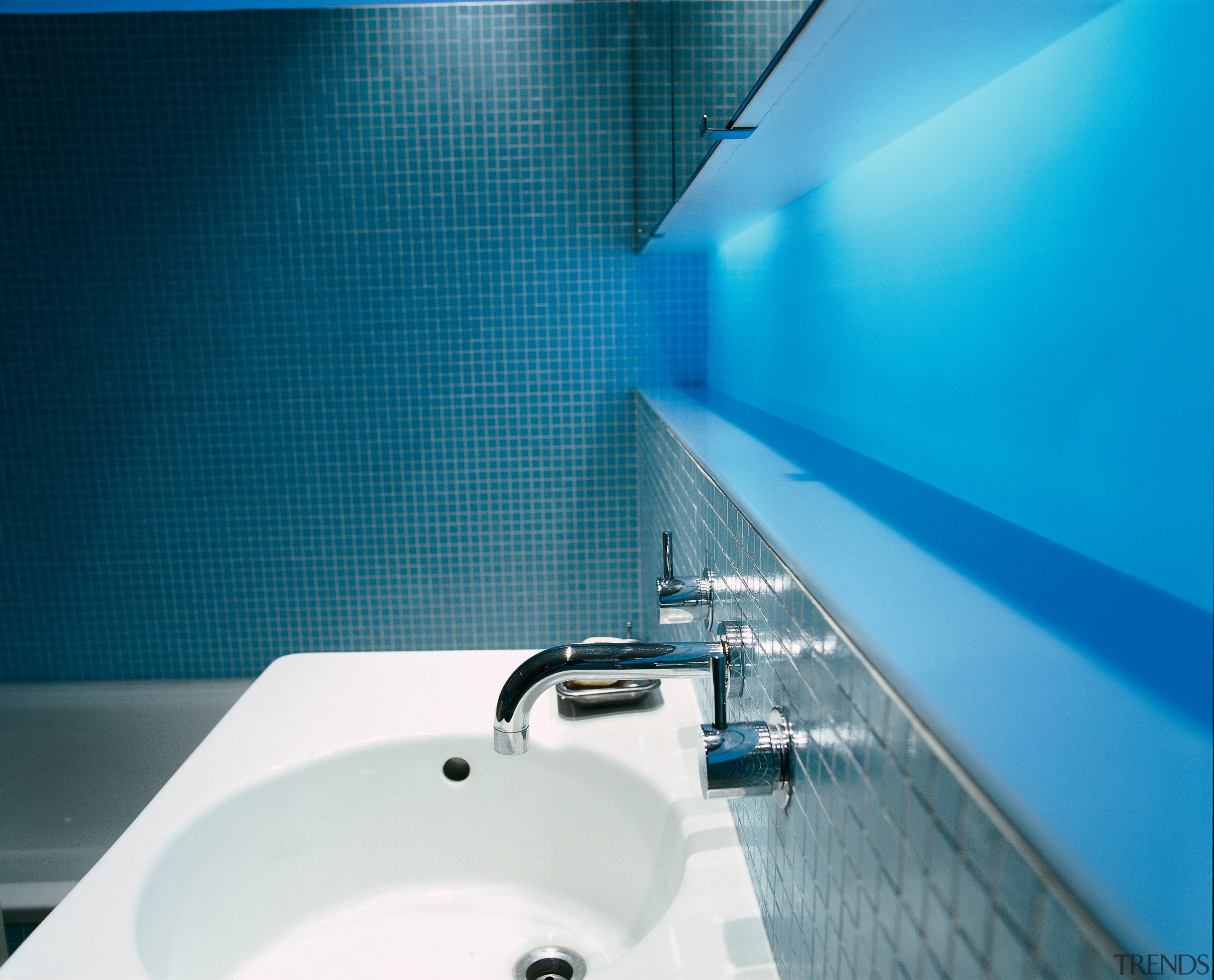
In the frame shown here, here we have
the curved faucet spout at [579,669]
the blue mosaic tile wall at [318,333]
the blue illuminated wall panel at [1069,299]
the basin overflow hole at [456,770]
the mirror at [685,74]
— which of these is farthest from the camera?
the blue mosaic tile wall at [318,333]

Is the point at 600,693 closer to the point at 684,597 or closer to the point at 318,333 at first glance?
the point at 684,597

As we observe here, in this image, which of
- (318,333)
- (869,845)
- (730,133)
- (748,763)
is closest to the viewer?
(869,845)

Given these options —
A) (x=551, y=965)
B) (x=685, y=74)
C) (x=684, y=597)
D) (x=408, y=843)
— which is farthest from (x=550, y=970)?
(x=685, y=74)

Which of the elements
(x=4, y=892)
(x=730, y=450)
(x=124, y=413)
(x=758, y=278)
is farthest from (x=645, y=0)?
(x=4, y=892)

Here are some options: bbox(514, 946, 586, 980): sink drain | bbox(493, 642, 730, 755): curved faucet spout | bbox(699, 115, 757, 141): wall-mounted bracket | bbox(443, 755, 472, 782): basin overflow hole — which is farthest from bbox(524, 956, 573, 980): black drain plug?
bbox(699, 115, 757, 141): wall-mounted bracket

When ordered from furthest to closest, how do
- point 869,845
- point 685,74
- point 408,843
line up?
1. point 685,74
2. point 408,843
3. point 869,845

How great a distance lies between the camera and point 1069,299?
0.67 meters

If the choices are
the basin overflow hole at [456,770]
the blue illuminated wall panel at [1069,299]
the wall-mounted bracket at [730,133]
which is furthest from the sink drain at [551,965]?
the wall-mounted bracket at [730,133]

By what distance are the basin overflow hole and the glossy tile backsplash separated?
17.0 inches

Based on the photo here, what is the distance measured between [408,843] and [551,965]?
0.81 feet

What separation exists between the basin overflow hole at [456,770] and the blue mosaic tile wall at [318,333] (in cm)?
165

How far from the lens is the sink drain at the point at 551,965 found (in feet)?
3.14

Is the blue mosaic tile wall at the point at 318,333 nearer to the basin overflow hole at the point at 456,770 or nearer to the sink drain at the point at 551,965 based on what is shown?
the basin overflow hole at the point at 456,770

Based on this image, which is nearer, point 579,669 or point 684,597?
point 579,669
